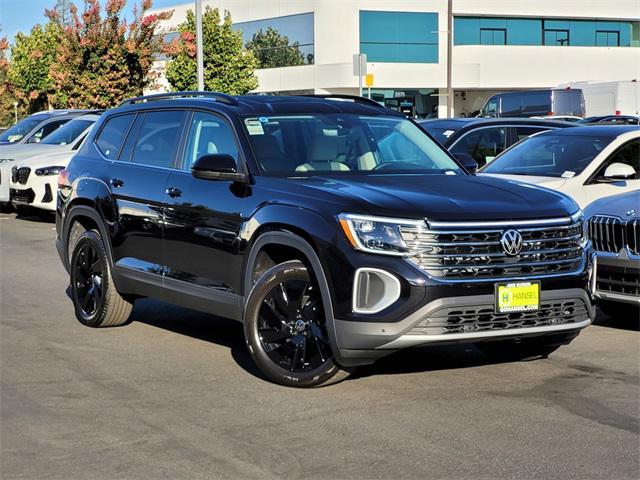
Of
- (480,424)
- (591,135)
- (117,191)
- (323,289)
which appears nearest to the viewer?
(480,424)

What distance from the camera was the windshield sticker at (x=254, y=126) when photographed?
7457mm

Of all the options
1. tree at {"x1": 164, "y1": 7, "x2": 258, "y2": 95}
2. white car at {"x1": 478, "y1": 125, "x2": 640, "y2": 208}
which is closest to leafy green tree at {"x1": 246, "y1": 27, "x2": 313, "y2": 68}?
tree at {"x1": 164, "y1": 7, "x2": 258, "y2": 95}

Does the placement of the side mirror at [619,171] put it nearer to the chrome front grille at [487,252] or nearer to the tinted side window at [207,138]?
the chrome front grille at [487,252]

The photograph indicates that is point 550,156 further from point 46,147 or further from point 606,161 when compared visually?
point 46,147

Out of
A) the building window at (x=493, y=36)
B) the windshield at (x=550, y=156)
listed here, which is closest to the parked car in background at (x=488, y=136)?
the windshield at (x=550, y=156)

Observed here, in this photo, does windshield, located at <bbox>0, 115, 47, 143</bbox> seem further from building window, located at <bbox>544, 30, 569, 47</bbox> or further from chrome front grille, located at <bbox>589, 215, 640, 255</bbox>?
building window, located at <bbox>544, 30, 569, 47</bbox>

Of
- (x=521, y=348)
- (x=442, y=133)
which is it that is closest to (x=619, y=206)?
(x=521, y=348)

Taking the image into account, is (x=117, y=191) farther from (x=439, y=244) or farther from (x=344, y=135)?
(x=439, y=244)

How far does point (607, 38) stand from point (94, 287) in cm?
5746

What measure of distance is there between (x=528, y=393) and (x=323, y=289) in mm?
1466

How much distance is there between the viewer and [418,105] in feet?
186

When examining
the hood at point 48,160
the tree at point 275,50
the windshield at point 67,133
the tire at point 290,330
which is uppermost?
the tree at point 275,50

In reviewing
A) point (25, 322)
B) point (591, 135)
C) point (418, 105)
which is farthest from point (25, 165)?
point (418, 105)

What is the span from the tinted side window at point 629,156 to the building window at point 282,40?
150 ft
